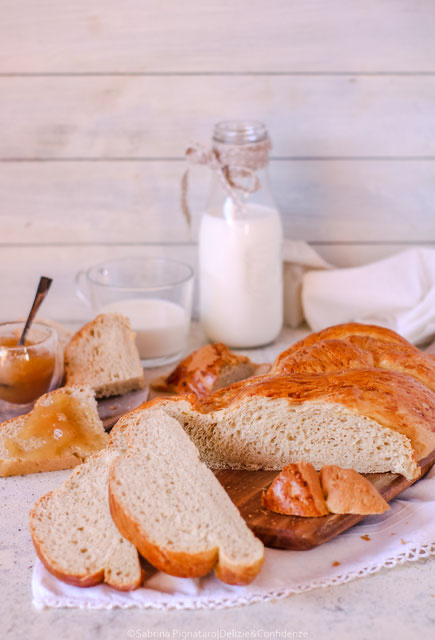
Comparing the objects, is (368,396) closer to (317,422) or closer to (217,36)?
(317,422)

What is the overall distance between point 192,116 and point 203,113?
0.04 meters

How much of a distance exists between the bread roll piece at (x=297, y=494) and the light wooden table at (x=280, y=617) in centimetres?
14

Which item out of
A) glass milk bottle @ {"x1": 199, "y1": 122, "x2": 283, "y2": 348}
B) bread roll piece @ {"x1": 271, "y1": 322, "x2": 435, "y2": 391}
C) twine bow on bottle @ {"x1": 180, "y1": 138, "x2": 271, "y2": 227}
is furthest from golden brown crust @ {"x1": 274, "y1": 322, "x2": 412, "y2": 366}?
twine bow on bottle @ {"x1": 180, "y1": 138, "x2": 271, "y2": 227}

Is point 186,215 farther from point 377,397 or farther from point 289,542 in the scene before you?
point 289,542

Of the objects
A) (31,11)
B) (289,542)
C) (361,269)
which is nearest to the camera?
(289,542)

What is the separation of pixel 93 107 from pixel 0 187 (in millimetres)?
431

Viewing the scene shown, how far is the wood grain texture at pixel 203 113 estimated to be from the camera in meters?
2.23

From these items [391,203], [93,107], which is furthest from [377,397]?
[93,107]

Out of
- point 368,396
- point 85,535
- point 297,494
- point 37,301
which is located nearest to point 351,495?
point 297,494

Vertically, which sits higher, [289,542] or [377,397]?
[377,397]

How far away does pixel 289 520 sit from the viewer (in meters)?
1.22

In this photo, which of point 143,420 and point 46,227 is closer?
point 143,420

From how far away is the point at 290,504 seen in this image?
4.04 feet

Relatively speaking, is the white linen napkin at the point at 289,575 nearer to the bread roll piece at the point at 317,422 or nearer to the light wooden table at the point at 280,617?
the light wooden table at the point at 280,617
